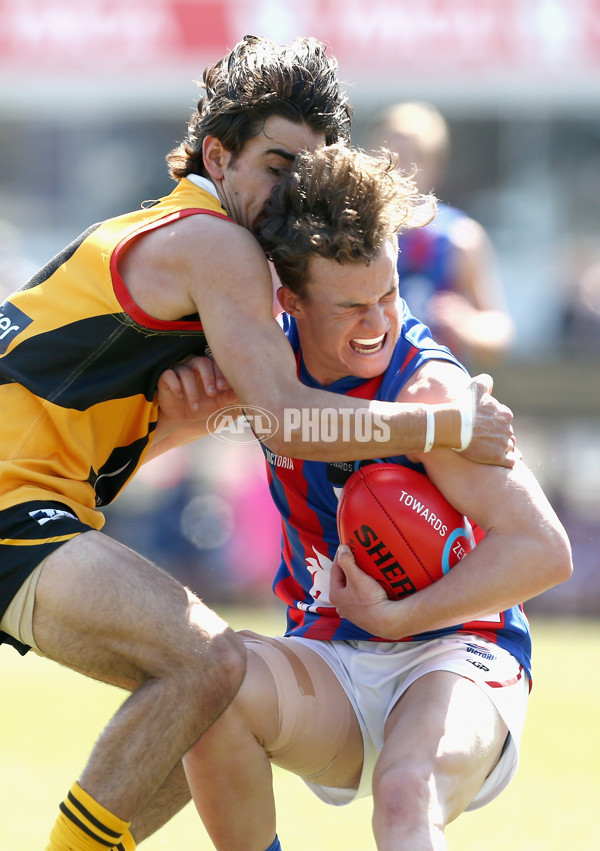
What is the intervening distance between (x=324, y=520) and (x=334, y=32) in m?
12.8

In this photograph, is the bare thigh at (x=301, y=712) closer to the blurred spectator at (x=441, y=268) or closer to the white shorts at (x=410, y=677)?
the white shorts at (x=410, y=677)

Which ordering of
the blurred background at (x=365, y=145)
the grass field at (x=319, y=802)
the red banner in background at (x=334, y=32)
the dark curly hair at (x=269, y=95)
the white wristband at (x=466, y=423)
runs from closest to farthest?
the white wristband at (x=466, y=423) < the dark curly hair at (x=269, y=95) < the grass field at (x=319, y=802) < the blurred background at (x=365, y=145) < the red banner in background at (x=334, y=32)

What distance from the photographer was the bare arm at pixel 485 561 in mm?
3324

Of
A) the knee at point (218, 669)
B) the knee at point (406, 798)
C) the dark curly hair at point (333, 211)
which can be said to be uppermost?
the dark curly hair at point (333, 211)

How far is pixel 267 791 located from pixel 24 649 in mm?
849

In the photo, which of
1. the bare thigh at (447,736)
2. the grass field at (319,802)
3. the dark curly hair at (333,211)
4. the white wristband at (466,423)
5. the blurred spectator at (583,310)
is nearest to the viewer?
the bare thigh at (447,736)

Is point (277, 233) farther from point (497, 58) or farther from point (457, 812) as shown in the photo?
point (497, 58)

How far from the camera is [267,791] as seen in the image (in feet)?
11.4

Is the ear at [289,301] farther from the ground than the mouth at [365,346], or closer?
farther from the ground

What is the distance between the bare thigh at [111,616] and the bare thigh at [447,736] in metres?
0.60

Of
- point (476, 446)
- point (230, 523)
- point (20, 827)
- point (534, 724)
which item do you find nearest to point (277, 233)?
point (476, 446)

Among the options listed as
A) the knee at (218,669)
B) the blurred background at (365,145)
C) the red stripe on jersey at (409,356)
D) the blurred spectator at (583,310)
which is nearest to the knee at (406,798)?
the knee at (218,669)

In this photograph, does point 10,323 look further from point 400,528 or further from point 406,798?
point 406,798

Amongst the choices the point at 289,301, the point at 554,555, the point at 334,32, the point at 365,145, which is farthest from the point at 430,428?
the point at 334,32
